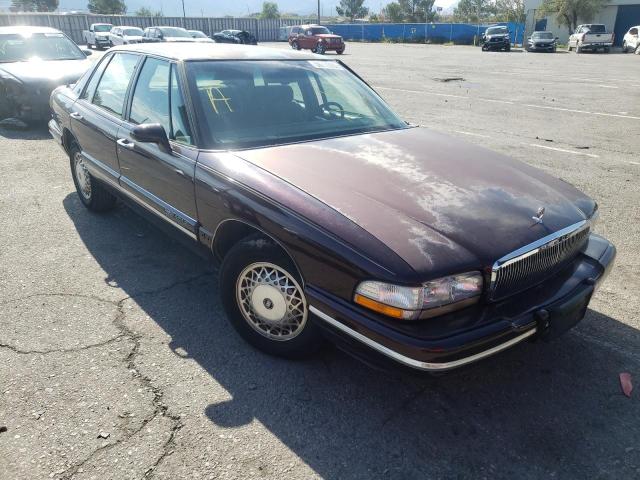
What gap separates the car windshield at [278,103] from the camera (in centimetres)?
328

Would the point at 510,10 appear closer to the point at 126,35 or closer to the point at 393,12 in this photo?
the point at 393,12

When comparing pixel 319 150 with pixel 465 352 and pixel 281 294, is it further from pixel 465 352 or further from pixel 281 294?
pixel 465 352

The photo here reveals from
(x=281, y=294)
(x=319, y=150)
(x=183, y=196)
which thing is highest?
(x=319, y=150)

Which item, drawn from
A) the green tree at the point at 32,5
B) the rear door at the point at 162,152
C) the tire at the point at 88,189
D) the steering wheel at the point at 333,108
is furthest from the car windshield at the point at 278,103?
the green tree at the point at 32,5

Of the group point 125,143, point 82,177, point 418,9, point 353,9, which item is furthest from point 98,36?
point 353,9

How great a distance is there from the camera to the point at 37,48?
385 inches

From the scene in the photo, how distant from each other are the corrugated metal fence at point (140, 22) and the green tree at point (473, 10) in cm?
4126

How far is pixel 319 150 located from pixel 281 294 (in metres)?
0.98

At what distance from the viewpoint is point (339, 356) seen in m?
3.04

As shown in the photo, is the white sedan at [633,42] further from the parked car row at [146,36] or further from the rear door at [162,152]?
the rear door at [162,152]

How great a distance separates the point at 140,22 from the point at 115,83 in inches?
1950

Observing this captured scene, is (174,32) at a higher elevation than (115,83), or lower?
higher

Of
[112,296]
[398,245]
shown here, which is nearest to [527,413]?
[398,245]

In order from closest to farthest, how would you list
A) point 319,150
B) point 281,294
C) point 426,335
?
point 426,335
point 281,294
point 319,150
